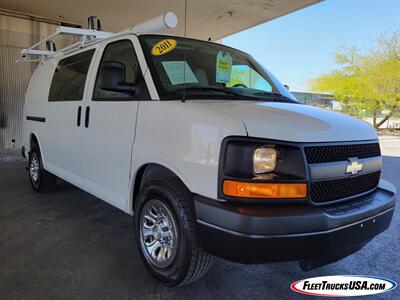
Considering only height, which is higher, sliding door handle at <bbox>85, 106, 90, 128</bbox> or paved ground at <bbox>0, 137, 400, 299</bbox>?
sliding door handle at <bbox>85, 106, 90, 128</bbox>

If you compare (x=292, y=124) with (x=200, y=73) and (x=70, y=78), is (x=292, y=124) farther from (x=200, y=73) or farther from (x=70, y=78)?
(x=70, y=78)

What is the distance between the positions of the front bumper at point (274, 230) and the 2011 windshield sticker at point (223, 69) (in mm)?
1354

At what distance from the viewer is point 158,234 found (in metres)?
2.61

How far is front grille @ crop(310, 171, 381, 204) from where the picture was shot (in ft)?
7.02

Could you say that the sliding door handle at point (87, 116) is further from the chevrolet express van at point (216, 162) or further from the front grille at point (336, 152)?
the front grille at point (336, 152)

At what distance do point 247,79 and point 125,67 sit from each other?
4.19 ft

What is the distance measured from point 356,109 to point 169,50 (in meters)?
21.7

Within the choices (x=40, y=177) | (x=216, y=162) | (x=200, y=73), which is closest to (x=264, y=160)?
(x=216, y=162)

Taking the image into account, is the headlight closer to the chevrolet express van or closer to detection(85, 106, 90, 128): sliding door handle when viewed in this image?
the chevrolet express van

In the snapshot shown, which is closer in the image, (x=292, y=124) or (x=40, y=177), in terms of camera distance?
(x=292, y=124)

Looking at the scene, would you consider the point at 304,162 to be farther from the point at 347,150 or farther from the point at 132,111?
the point at 132,111

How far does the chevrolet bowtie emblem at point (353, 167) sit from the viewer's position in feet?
7.60

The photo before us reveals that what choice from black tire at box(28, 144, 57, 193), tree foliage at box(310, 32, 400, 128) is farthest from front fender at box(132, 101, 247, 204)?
tree foliage at box(310, 32, 400, 128)

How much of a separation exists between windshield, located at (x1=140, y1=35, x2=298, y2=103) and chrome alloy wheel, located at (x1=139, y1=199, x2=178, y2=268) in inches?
34.3
